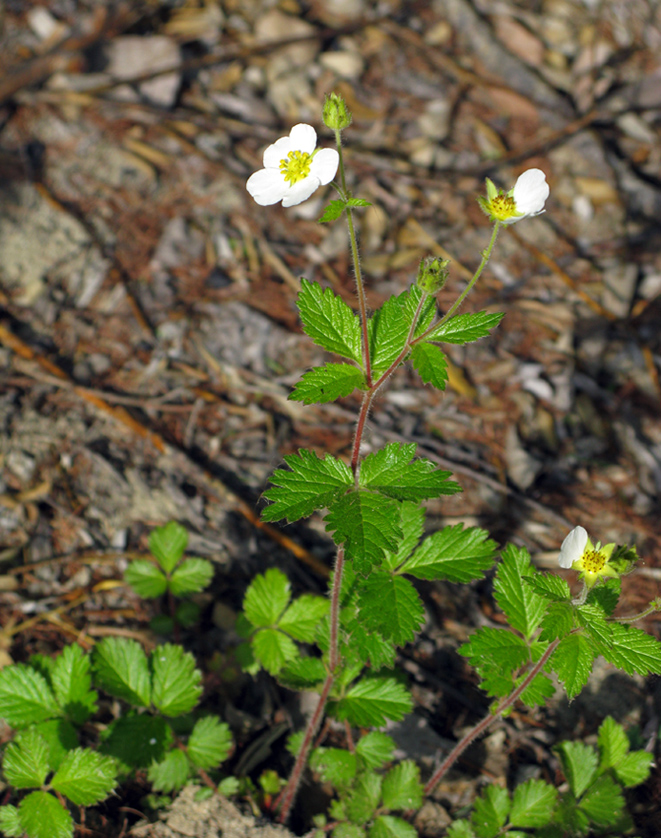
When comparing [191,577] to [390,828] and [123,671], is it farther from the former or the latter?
[390,828]

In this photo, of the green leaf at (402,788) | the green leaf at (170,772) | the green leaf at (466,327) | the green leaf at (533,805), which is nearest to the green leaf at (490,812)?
the green leaf at (533,805)

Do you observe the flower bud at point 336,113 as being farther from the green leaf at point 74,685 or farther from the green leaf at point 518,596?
the green leaf at point 74,685

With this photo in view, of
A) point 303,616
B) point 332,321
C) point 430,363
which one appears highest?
point 332,321

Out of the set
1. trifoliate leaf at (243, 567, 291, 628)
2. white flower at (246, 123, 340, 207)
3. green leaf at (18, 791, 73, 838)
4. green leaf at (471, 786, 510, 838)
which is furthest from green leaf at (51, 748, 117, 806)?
white flower at (246, 123, 340, 207)

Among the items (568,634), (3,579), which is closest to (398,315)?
(568,634)

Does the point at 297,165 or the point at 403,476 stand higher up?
the point at 297,165

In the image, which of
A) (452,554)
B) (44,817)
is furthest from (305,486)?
(44,817)
